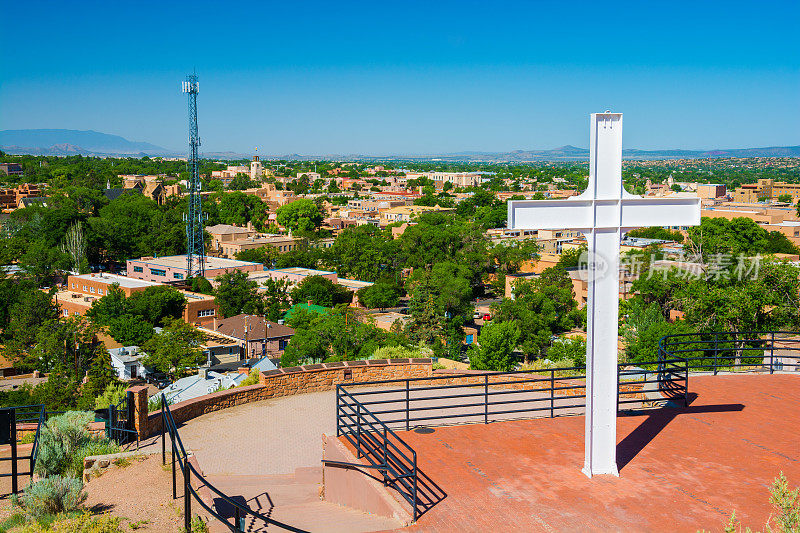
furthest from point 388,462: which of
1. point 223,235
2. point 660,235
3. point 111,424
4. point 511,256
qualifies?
point 223,235

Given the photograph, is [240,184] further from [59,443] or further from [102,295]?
[59,443]

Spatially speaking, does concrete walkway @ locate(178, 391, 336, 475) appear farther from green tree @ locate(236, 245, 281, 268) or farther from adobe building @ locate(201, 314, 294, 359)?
green tree @ locate(236, 245, 281, 268)

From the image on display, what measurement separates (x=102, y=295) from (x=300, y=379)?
149 feet

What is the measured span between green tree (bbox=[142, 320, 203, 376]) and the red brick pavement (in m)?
26.5

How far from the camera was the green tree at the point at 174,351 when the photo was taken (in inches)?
1328

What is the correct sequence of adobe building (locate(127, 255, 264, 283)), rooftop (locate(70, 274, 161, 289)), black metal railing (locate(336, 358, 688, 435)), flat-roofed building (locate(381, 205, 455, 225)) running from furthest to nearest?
flat-roofed building (locate(381, 205, 455, 225)), adobe building (locate(127, 255, 264, 283)), rooftop (locate(70, 274, 161, 289)), black metal railing (locate(336, 358, 688, 435))

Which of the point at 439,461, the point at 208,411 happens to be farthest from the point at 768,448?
the point at 208,411

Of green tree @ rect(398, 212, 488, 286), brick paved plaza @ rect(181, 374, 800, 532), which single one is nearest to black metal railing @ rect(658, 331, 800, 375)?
brick paved plaza @ rect(181, 374, 800, 532)

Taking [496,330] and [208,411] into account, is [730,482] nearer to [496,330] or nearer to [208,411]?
[208,411]

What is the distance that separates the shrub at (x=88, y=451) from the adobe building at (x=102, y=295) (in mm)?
37801

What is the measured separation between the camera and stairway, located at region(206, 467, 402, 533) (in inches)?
281

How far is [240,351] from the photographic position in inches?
1596

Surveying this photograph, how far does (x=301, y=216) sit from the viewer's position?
4262 inches

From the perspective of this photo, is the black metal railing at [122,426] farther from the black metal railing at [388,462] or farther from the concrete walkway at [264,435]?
the black metal railing at [388,462]
